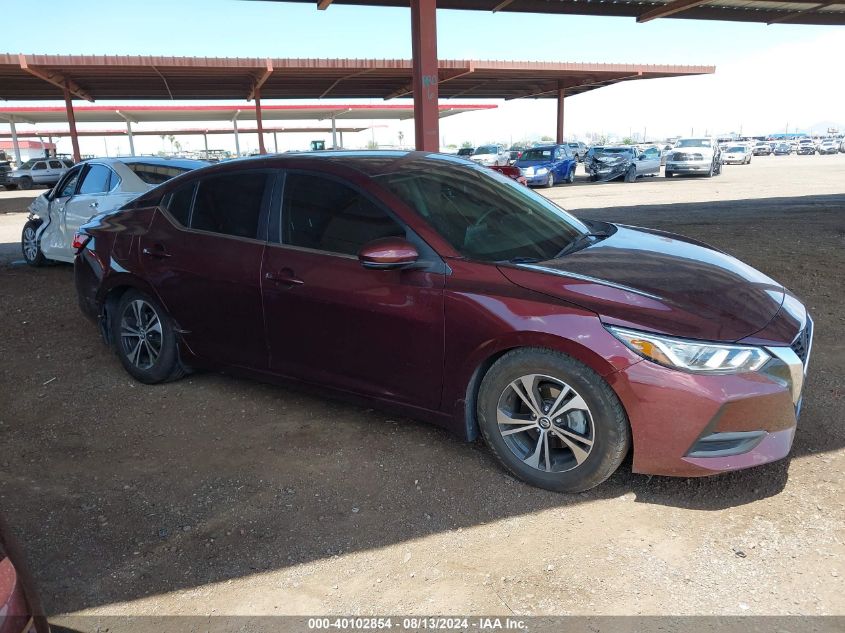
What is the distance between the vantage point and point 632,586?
2439 millimetres

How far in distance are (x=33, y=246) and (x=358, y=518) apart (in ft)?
27.1

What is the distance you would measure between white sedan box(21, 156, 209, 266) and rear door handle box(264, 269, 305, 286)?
447 cm

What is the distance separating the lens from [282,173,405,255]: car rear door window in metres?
3.46

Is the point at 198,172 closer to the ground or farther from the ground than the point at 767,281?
farther from the ground

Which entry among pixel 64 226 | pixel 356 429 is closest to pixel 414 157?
pixel 356 429

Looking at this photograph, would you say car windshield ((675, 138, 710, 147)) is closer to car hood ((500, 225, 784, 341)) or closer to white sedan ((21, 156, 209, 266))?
white sedan ((21, 156, 209, 266))

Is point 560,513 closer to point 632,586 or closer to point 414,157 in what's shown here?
point 632,586

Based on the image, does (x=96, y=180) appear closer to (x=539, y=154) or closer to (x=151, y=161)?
(x=151, y=161)

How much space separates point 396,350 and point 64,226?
6.68 meters

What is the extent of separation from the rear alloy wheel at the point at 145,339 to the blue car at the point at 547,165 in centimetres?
2061

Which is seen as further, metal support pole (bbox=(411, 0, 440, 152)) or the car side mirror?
metal support pole (bbox=(411, 0, 440, 152))

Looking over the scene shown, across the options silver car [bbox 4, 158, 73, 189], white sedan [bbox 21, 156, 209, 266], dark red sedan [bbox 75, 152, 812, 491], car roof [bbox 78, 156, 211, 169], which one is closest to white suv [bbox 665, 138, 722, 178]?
white sedan [bbox 21, 156, 209, 266]

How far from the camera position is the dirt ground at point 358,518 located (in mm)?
2436

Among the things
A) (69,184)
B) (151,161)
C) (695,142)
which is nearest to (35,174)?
(69,184)
